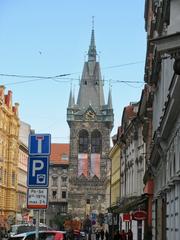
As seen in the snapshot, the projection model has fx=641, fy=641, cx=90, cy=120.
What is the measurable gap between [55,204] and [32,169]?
151 m

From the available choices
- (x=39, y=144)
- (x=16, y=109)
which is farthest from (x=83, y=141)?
(x=39, y=144)

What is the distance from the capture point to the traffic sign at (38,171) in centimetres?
1397

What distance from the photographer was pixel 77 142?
5856 inches

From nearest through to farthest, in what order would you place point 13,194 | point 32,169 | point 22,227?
point 32,169 < point 22,227 < point 13,194

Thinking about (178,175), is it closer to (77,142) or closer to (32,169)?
(32,169)

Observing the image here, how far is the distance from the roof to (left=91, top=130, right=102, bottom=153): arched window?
19619mm

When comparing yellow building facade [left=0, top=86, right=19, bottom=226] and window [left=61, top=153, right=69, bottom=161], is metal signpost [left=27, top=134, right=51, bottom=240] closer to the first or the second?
yellow building facade [left=0, top=86, right=19, bottom=226]

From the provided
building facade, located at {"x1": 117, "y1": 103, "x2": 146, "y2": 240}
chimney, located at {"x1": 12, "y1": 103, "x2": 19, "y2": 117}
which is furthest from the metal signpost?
chimney, located at {"x1": 12, "y1": 103, "x2": 19, "y2": 117}

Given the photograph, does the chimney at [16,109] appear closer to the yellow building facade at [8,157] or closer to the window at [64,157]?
the yellow building facade at [8,157]

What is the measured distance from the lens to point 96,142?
494 feet

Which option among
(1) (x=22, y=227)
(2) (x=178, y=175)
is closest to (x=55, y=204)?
(1) (x=22, y=227)

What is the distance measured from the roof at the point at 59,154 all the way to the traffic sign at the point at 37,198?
155 m

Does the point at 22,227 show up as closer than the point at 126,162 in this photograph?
Yes

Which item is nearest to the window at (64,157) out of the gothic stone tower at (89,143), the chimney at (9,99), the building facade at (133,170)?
the gothic stone tower at (89,143)
